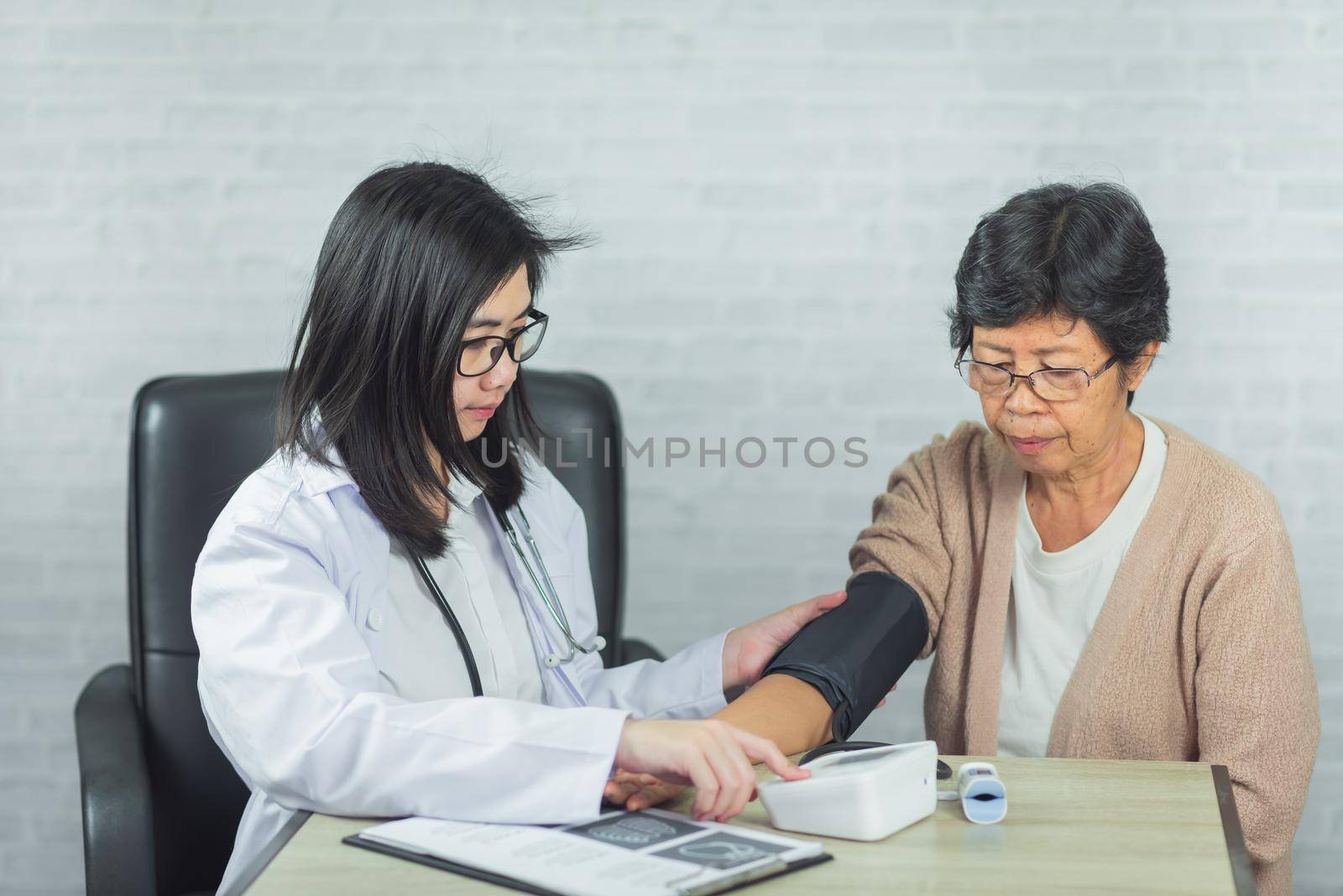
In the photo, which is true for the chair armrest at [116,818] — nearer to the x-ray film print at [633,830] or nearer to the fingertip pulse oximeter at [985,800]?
the x-ray film print at [633,830]

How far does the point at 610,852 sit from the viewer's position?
1.10m

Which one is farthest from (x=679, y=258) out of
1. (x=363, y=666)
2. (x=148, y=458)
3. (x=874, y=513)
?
(x=363, y=666)

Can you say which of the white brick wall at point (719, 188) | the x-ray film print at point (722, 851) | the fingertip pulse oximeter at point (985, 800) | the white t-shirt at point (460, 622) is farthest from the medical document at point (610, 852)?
the white brick wall at point (719, 188)

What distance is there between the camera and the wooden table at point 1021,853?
1.05 m

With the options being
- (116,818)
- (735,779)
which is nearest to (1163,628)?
(735,779)

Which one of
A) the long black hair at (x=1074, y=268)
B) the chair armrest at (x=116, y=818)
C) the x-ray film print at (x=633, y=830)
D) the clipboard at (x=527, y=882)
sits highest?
the long black hair at (x=1074, y=268)

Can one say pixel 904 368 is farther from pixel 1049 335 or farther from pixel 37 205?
pixel 37 205

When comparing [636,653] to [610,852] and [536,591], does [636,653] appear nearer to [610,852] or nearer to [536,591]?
[536,591]

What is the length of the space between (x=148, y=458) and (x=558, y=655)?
68 cm

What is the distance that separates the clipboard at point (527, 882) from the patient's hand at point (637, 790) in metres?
0.16

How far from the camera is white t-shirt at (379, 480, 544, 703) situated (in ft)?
4.80

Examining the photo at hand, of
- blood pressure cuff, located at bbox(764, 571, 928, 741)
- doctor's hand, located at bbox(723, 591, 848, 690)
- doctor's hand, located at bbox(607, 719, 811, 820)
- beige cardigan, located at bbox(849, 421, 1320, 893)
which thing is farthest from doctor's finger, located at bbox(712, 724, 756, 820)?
beige cardigan, located at bbox(849, 421, 1320, 893)

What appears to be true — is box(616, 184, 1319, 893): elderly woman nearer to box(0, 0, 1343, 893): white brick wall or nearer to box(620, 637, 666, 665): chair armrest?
box(620, 637, 666, 665): chair armrest

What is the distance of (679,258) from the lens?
2.54 metres
